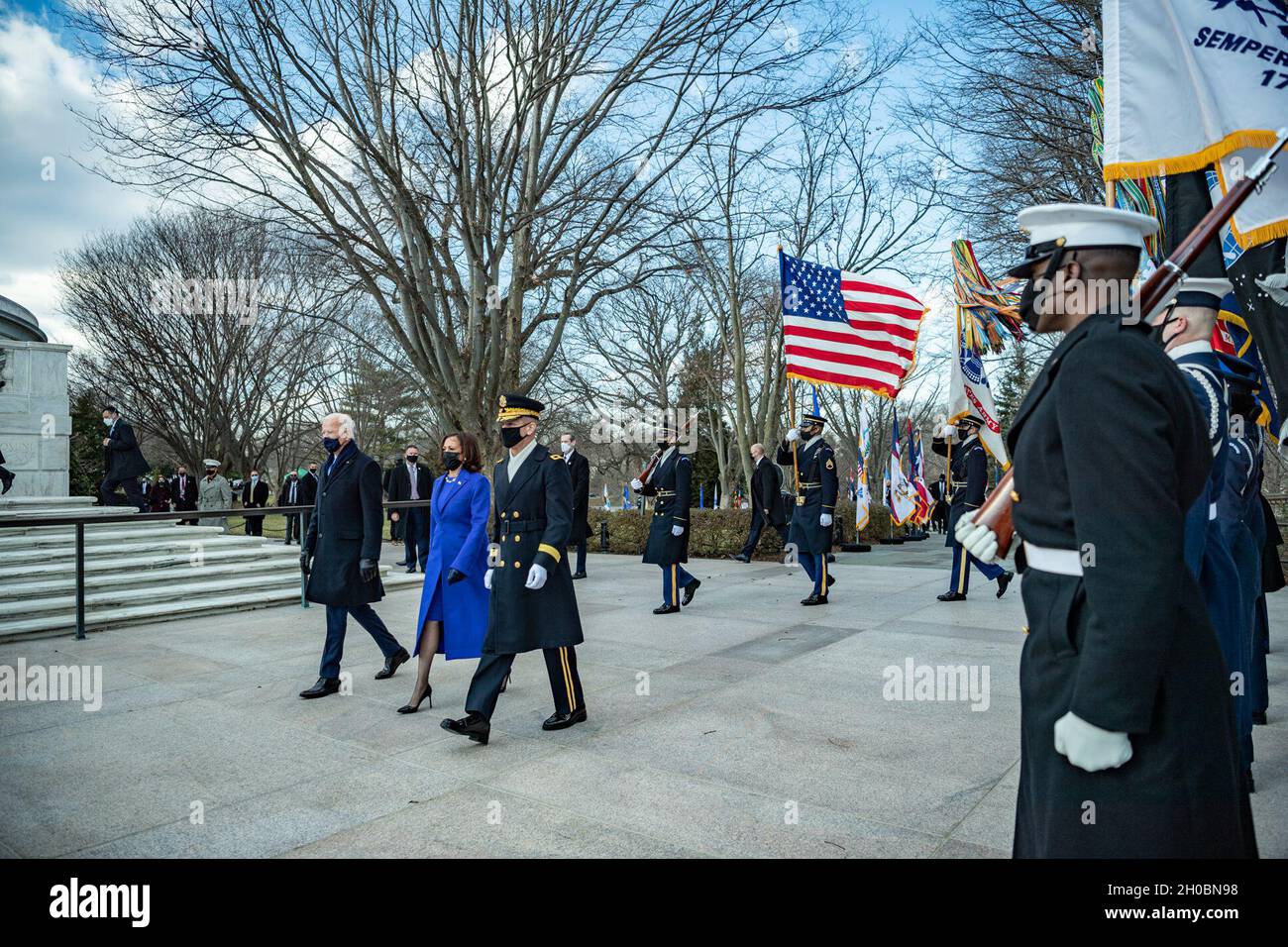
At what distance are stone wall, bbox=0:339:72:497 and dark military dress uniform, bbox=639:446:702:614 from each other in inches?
482

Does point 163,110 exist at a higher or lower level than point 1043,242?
higher

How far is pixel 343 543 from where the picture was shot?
6.13 meters

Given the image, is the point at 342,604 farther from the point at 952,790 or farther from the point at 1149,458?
the point at 1149,458

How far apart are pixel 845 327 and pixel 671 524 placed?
3.81 meters

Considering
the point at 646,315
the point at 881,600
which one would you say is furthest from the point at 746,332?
the point at 881,600

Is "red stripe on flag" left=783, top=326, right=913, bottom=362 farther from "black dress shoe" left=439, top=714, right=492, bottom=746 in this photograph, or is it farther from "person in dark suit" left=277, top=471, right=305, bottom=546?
"person in dark suit" left=277, top=471, right=305, bottom=546

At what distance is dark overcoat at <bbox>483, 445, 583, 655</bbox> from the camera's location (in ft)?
16.0

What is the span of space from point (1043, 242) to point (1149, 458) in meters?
0.71

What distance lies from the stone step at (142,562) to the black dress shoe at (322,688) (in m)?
5.48

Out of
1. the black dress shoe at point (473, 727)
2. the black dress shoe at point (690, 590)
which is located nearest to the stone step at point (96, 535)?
the black dress shoe at point (690, 590)

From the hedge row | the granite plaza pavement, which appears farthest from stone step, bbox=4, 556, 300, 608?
the hedge row

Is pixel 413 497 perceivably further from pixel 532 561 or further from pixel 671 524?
pixel 532 561
